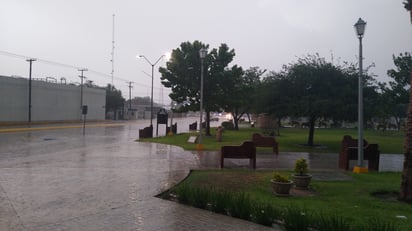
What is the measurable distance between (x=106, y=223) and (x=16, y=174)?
6148 millimetres

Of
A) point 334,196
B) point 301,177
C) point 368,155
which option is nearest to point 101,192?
point 301,177

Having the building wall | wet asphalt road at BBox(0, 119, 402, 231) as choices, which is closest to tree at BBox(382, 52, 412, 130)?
wet asphalt road at BBox(0, 119, 402, 231)

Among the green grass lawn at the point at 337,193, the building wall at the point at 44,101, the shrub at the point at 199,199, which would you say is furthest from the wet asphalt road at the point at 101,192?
the building wall at the point at 44,101

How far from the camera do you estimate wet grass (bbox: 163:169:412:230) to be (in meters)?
6.81

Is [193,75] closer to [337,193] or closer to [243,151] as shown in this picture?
[243,151]

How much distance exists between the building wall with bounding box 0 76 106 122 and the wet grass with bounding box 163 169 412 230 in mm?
48976

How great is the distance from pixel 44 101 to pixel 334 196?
59170mm

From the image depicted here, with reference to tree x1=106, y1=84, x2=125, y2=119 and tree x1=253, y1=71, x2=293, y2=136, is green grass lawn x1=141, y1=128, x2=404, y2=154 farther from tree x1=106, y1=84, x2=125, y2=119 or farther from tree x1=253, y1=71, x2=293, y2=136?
tree x1=106, y1=84, x2=125, y2=119

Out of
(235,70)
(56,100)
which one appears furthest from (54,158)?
(56,100)

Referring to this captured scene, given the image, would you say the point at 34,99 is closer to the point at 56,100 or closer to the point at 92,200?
the point at 56,100

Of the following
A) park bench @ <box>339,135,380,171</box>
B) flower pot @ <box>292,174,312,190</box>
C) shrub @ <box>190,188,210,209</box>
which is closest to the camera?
shrub @ <box>190,188,210,209</box>

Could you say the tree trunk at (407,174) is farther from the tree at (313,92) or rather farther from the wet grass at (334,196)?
the tree at (313,92)

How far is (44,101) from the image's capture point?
60969mm

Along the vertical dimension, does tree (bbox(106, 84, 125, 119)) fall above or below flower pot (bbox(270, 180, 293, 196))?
above
